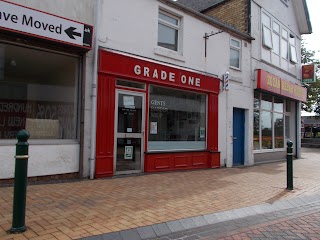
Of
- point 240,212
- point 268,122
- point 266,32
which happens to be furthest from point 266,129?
point 240,212

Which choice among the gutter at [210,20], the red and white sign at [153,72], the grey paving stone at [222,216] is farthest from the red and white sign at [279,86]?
the grey paving stone at [222,216]

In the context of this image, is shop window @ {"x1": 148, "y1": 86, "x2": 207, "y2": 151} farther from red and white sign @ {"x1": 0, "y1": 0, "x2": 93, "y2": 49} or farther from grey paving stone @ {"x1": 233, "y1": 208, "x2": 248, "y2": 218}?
grey paving stone @ {"x1": 233, "y1": 208, "x2": 248, "y2": 218}

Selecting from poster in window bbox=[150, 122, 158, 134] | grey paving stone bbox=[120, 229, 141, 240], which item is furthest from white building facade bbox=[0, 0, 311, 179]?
grey paving stone bbox=[120, 229, 141, 240]

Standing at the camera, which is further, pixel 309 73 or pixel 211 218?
pixel 309 73

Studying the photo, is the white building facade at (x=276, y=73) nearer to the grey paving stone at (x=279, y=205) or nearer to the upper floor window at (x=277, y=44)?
the upper floor window at (x=277, y=44)

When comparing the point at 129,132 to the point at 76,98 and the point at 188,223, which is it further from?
the point at 188,223

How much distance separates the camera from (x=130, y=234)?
14.5 ft

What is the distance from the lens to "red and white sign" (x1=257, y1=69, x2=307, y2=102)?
13.5m

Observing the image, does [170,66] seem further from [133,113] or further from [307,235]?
[307,235]

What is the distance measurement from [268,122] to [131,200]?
10.7 meters

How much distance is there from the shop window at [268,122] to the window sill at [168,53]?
5.14 metres

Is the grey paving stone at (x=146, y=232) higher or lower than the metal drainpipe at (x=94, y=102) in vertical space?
lower

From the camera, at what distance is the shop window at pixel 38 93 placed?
276 inches

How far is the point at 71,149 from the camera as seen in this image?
7707 mm
